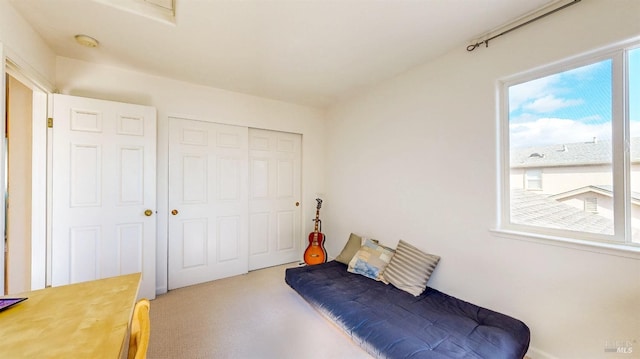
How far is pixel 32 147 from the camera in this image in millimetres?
2152

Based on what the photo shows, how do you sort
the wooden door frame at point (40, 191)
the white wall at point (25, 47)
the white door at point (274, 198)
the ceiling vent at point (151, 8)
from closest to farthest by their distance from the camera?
the white wall at point (25, 47) < the ceiling vent at point (151, 8) < the wooden door frame at point (40, 191) < the white door at point (274, 198)

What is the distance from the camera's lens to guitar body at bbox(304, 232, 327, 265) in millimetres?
3438

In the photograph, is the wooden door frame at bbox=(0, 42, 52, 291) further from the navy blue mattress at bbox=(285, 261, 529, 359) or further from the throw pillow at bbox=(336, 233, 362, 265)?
the throw pillow at bbox=(336, 233, 362, 265)

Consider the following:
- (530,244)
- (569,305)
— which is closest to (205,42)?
(530,244)

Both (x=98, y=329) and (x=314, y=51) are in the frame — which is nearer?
(x=98, y=329)

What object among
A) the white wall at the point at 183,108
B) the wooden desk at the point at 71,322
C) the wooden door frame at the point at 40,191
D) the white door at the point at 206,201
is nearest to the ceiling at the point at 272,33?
the white wall at the point at 183,108

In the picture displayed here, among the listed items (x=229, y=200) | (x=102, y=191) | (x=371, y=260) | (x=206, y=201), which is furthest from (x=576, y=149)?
(x=102, y=191)

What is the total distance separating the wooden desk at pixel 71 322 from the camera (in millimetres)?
→ 751

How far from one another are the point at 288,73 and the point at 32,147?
7.85 feet

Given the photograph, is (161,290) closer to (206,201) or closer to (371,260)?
(206,201)

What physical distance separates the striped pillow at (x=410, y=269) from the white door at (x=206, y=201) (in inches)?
76.0

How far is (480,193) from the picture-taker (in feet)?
6.46

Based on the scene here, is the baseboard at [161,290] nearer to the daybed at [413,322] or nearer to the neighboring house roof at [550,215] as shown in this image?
the daybed at [413,322]

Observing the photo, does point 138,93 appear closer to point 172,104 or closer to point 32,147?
point 172,104
